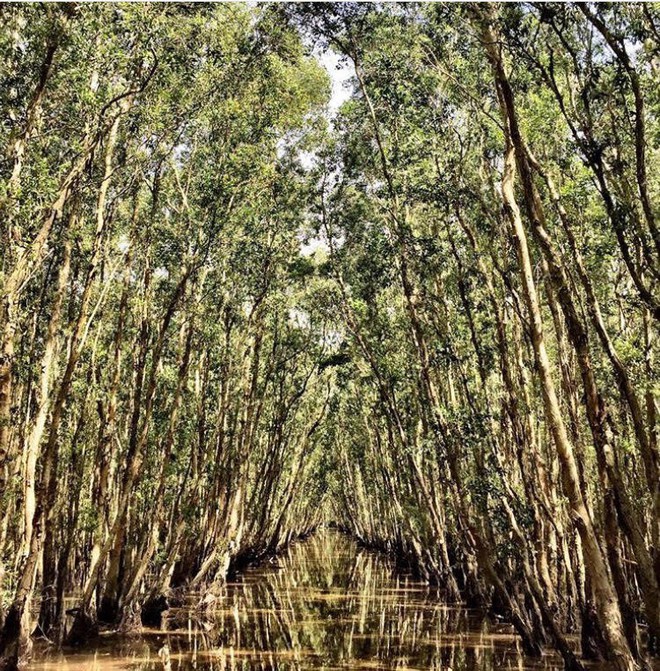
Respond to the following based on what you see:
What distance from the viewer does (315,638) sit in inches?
632

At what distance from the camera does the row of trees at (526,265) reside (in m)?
8.50

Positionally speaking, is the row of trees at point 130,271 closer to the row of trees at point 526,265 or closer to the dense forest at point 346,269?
A: the dense forest at point 346,269

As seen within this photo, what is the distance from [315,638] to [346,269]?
11.1 m

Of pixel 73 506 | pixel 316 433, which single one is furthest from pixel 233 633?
pixel 316 433

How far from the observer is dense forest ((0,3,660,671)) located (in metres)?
9.19

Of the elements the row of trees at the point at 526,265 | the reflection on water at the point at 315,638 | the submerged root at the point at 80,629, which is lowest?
the reflection on water at the point at 315,638

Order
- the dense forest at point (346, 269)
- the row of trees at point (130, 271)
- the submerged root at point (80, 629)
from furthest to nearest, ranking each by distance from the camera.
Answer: the submerged root at point (80, 629)
the row of trees at point (130, 271)
the dense forest at point (346, 269)

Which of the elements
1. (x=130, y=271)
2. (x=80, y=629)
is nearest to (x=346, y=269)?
(x=130, y=271)

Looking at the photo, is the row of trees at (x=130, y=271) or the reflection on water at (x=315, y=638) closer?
the row of trees at (x=130, y=271)

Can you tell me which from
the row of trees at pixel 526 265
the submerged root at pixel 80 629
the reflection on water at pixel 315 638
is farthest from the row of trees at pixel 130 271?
the row of trees at pixel 526 265

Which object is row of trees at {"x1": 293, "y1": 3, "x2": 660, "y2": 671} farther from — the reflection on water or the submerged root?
the submerged root

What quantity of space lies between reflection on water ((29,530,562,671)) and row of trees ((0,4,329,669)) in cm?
115

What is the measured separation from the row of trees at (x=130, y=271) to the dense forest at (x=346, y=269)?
0.30 ft

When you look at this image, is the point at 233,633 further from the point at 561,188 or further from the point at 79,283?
the point at 561,188
